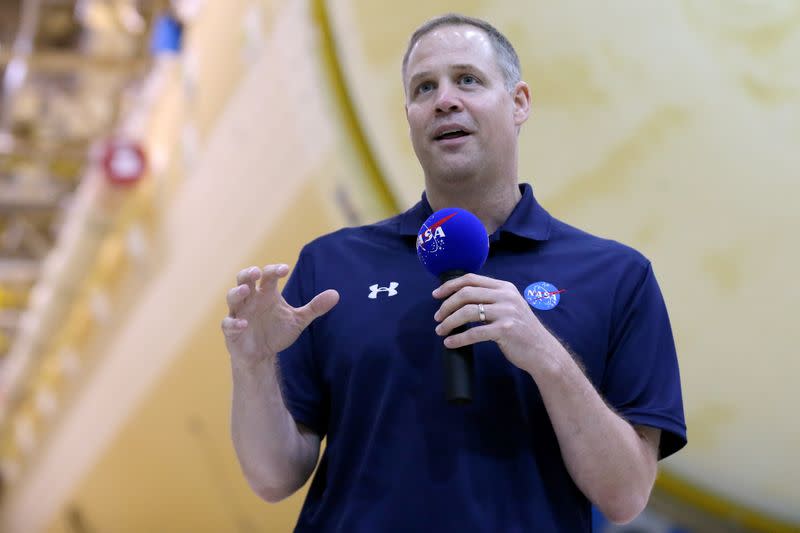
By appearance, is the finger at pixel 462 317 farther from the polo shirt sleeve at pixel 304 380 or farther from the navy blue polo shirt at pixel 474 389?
the polo shirt sleeve at pixel 304 380

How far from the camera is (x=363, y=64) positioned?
1.90 metres

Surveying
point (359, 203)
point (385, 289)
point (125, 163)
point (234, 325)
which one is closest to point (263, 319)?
point (234, 325)

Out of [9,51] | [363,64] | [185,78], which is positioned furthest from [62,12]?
[363,64]

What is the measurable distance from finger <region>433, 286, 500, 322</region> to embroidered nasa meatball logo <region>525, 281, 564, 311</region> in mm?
139

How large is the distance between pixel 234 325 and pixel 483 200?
0.34 m

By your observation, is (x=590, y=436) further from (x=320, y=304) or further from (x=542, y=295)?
(x=320, y=304)

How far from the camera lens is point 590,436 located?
1.13 metres

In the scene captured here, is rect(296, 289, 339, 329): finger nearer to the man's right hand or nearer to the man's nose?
the man's right hand

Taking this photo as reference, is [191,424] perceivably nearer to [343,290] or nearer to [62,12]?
[343,290]

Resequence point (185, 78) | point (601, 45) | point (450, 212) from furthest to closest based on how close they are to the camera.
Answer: point (185, 78), point (601, 45), point (450, 212)

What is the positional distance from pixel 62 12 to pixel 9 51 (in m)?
0.73

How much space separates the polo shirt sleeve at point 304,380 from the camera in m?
1.32

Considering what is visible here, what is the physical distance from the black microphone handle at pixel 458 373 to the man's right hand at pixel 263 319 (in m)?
0.17

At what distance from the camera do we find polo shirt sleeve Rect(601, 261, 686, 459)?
1189mm
